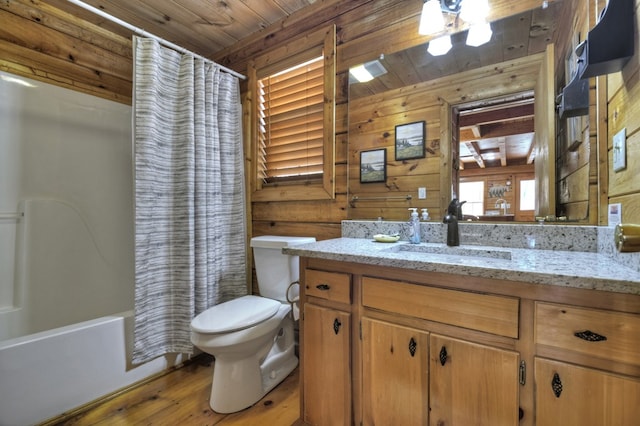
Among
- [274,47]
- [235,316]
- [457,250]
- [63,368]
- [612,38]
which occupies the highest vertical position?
[274,47]

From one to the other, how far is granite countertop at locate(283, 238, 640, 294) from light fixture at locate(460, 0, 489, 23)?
1.10 meters

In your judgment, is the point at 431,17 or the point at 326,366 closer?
the point at 326,366

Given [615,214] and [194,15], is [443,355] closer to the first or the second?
[615,214]

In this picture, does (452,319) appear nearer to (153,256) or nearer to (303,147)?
(303,147)

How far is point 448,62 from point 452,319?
1252 millimetres

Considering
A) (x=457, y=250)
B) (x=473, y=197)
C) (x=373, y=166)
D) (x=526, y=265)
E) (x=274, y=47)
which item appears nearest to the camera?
(x=526, y=265)

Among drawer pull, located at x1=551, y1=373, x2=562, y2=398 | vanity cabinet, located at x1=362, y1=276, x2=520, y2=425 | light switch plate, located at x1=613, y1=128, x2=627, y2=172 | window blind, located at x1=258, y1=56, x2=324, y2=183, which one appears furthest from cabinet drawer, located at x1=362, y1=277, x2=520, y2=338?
window blind, located at x1=258, y1=56, x2=324, y2=183

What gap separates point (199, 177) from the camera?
1800 millimetres

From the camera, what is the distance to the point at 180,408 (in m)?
1.42

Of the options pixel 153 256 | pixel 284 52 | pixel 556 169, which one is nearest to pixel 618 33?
pixel 556 169

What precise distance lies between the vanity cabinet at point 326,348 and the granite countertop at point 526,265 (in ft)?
0.43

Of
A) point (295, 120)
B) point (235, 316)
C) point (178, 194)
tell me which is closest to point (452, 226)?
point (235, 316)

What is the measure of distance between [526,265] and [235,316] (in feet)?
4.12

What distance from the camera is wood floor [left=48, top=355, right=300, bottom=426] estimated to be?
4.34ft
